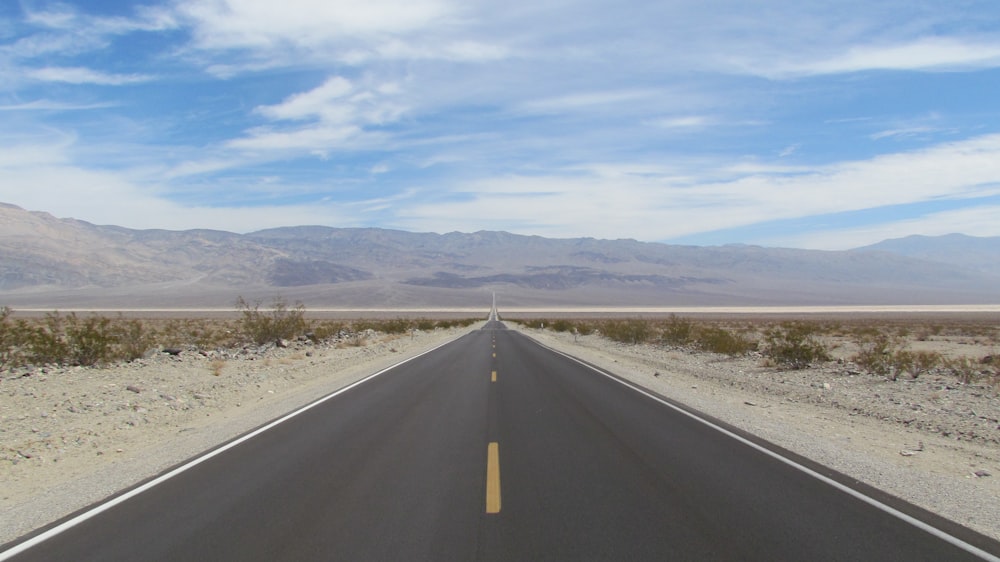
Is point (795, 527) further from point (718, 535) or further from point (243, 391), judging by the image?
point (243, 391)

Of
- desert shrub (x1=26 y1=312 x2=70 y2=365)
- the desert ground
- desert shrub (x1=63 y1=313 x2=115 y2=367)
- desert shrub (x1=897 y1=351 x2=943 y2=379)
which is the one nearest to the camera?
A: the desert ground

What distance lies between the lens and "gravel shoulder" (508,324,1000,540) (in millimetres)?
7527

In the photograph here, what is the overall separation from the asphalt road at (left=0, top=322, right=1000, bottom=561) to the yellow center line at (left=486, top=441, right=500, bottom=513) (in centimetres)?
3

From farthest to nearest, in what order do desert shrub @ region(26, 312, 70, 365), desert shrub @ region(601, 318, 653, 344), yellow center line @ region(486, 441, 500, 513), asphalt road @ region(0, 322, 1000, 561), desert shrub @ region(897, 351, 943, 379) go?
desert shrub @ region(601, 318, 653, 344)
desert shrub @ region(26, 312, 70, 365)
desert shrub @ region(897, 351, 943, 379)
yellow center line @ region(486, 441, 500, 513)
asphalt road @ region(0, 322, 1000, 561)

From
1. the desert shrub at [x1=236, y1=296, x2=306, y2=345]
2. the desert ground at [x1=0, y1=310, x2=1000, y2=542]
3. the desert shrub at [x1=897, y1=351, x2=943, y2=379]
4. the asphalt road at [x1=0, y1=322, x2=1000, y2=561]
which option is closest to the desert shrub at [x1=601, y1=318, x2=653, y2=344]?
the desert ground at [x1=0, y1=310, x2=1000, y2=542]

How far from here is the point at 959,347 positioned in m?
33.8

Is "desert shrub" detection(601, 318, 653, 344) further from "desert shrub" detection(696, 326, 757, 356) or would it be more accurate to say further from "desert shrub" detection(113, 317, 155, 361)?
"desert shrub" detection(113, 317, 155, 361)

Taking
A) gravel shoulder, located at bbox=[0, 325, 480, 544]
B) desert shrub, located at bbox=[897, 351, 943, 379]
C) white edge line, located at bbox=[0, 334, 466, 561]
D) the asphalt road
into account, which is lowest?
gravel shoulder, located at bbox=[0, 325, 480, 544]

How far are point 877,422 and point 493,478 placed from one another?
28.2ft

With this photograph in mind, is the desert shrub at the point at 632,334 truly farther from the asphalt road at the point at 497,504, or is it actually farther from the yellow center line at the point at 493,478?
the yellow center line at the point at 493,478

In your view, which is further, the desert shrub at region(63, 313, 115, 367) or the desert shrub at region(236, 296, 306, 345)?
the desert shrub at region(236, 296, 306, 345)

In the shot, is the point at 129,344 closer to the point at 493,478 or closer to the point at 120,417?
the point at 120,417

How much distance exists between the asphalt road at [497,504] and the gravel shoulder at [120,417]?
38.1 inches

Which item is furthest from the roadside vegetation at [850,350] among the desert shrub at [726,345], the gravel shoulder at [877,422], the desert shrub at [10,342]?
the desert shrub at [10,342]
